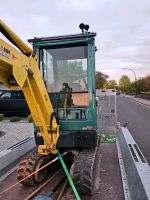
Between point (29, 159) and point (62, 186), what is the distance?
0.81m

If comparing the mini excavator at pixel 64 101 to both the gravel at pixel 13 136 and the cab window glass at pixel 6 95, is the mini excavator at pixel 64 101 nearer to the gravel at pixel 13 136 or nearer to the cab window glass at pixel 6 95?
the gravel at pixel 13 136

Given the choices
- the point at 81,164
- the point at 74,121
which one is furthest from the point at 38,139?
the point at 81,164

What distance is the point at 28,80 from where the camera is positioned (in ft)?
14.0

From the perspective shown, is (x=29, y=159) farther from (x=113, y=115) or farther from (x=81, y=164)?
(x=113, y=115)

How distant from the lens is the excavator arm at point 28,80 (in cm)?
370

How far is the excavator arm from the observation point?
370 centimetres

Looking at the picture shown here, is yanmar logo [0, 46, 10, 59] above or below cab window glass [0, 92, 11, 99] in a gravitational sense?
above

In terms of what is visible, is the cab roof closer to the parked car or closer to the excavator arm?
the excavator arm

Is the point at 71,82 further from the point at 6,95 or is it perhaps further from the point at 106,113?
the point at 6,95

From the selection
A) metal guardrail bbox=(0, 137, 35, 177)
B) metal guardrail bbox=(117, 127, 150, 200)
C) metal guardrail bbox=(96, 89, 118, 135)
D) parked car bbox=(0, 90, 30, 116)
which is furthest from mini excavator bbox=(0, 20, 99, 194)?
parked car bbox=(0, 90, 30, 116)

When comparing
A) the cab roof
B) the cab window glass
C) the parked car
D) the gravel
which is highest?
the cab roof

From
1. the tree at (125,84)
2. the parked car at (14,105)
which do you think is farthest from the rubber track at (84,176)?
the tree at (125,84)

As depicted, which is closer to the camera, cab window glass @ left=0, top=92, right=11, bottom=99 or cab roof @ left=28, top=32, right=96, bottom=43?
cab roof @ left=28, top=32, right=96, bottom=43

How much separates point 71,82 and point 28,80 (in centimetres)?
151
